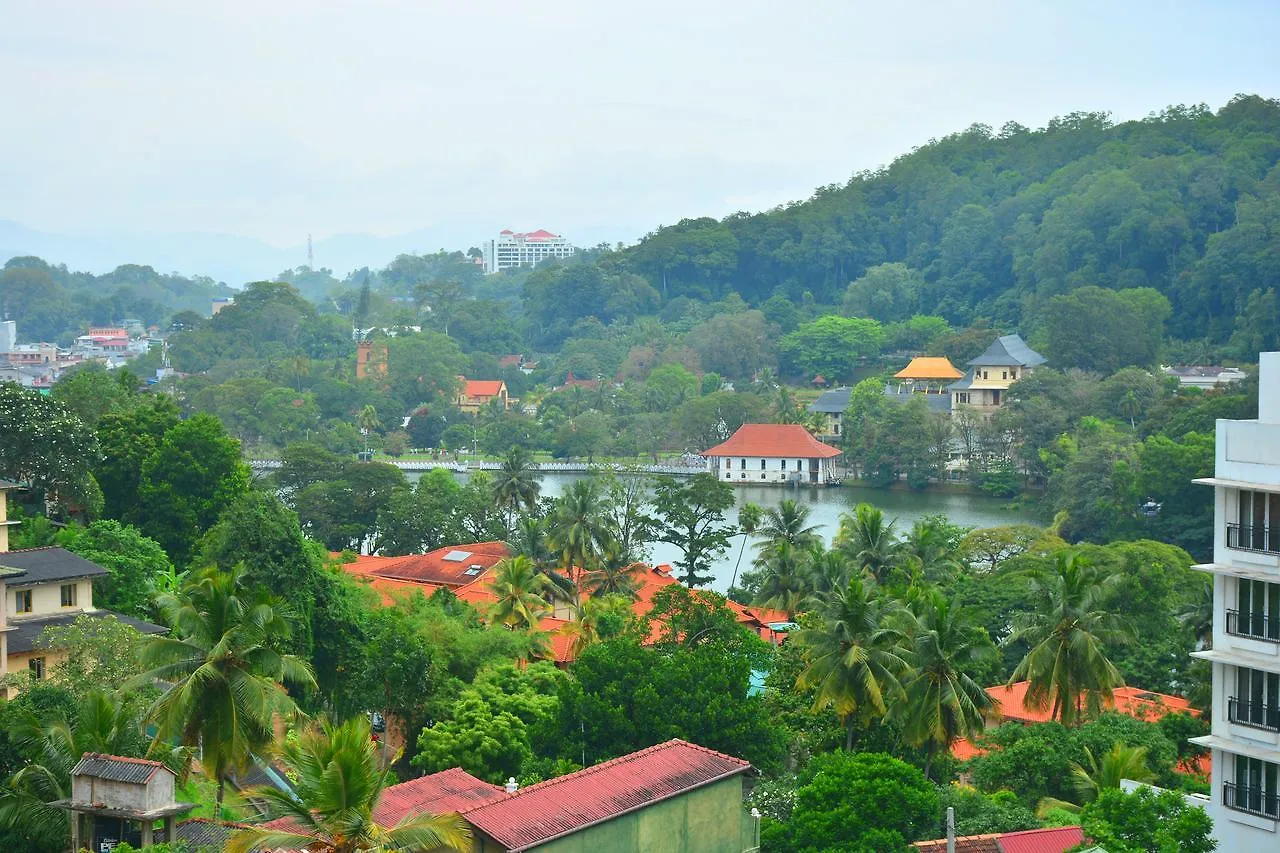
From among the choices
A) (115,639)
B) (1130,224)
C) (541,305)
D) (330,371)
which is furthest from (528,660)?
(541,305)

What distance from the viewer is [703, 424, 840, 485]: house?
248 feet

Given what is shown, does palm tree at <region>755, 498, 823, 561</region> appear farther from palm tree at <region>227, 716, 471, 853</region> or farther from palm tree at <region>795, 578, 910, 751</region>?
palm tree at <region>227, 716, 471, 853</region>

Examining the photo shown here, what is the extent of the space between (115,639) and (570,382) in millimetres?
84934

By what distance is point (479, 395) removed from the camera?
331 ft

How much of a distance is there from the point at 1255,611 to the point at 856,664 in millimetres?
7290

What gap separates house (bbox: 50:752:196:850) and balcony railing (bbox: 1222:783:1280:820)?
30.9ft

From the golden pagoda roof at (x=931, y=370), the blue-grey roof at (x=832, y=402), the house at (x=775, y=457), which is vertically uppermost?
the golden pagoda roof at (x=931, y=370)

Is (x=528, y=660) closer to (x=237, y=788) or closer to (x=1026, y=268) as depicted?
(x=237, y=788)

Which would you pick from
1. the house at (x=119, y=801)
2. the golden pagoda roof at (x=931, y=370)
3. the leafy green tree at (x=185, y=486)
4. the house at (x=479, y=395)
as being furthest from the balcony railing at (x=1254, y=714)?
the house at (x=479, y=395)

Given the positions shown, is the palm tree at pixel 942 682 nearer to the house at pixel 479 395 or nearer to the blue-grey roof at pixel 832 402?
the blue-grey roof at pixel 832 402

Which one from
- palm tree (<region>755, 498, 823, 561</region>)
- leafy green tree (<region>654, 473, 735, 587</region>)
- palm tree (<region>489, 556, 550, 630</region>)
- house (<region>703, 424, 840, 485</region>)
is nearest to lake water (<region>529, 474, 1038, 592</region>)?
house (<region>703, 424, 840, 485</region>)

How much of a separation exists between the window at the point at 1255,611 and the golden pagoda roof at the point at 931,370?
7592 cm

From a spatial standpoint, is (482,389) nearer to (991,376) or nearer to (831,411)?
(831,411)

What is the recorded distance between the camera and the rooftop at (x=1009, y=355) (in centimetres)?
8488
